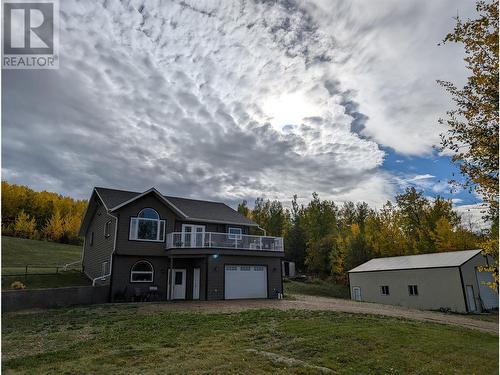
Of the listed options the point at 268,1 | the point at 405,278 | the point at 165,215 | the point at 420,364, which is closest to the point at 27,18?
the point at 268,1

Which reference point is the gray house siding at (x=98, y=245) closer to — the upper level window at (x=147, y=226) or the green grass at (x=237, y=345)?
the upper level window at (x=147, y=226)

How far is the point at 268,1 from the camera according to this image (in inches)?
418

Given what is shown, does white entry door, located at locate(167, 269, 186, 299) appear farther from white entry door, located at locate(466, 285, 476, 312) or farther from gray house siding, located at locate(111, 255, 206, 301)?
white entry door, located at locate(466, 285, 476, 312)

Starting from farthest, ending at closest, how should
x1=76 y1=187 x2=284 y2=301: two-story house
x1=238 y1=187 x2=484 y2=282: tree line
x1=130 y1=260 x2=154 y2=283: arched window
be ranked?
x1=238 y1=187 x2=484 y2=282: tree line < x1=130 y1=260 x2=154 y2=283: arched window < x1=76 y1=187 x2=284 y2=301: two-story house

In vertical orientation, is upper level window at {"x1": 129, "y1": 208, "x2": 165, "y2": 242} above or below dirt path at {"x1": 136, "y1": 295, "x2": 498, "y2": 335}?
above

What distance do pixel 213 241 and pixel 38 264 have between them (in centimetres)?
1648

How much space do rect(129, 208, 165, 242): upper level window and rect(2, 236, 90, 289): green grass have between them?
A: 16.6 feet

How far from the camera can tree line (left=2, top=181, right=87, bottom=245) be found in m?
50.4

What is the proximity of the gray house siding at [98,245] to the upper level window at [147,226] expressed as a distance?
4.07 ft

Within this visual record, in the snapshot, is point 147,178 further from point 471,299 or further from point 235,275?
point 471,299

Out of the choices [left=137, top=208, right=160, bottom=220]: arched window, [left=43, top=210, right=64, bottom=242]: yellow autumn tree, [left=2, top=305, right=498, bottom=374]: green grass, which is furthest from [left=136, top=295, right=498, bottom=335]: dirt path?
[left=43, top=210, right=64, bottom=242]: yellow autumn tree

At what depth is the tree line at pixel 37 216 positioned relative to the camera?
50394 millimetres

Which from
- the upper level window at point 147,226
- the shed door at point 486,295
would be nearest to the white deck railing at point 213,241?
the upper level window at point 147,226

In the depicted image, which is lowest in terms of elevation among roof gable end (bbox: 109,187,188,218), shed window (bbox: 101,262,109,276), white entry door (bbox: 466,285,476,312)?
white entry door (bbox: 466,285,476,312)
